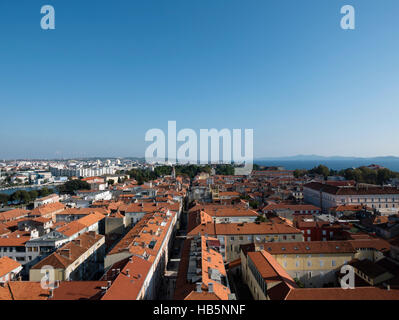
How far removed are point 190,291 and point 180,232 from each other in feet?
59.5

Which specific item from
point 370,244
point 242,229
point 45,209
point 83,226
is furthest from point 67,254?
point 370,244

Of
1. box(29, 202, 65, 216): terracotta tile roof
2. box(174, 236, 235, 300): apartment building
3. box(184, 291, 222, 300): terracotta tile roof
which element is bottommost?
box(29, 202, 65, 216): terracotta tile roof

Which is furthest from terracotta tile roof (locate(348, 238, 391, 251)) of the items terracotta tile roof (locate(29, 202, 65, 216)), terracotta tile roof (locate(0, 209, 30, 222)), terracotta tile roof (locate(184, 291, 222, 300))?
terracotta tile roof (locate(0, 209, 30, 222))

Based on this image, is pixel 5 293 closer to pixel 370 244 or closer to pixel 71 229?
pixel 71 229

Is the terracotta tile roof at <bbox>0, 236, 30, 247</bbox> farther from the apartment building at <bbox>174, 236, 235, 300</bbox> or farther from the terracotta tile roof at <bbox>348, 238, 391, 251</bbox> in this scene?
the terracotta tile roof at <bbox>348, 238, 391, 251</bbox>

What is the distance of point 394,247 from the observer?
1675cm

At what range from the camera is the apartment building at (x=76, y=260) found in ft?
47.0

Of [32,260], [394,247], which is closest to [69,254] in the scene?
[32,260]

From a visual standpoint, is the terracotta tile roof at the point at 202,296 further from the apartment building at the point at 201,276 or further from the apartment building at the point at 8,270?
the apartment building at the point at 8,270

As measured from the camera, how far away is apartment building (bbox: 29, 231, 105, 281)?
14.3 meters

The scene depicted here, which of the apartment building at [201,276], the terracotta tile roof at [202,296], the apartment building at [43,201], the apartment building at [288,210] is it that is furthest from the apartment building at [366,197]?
the apartment building at [43,201]
